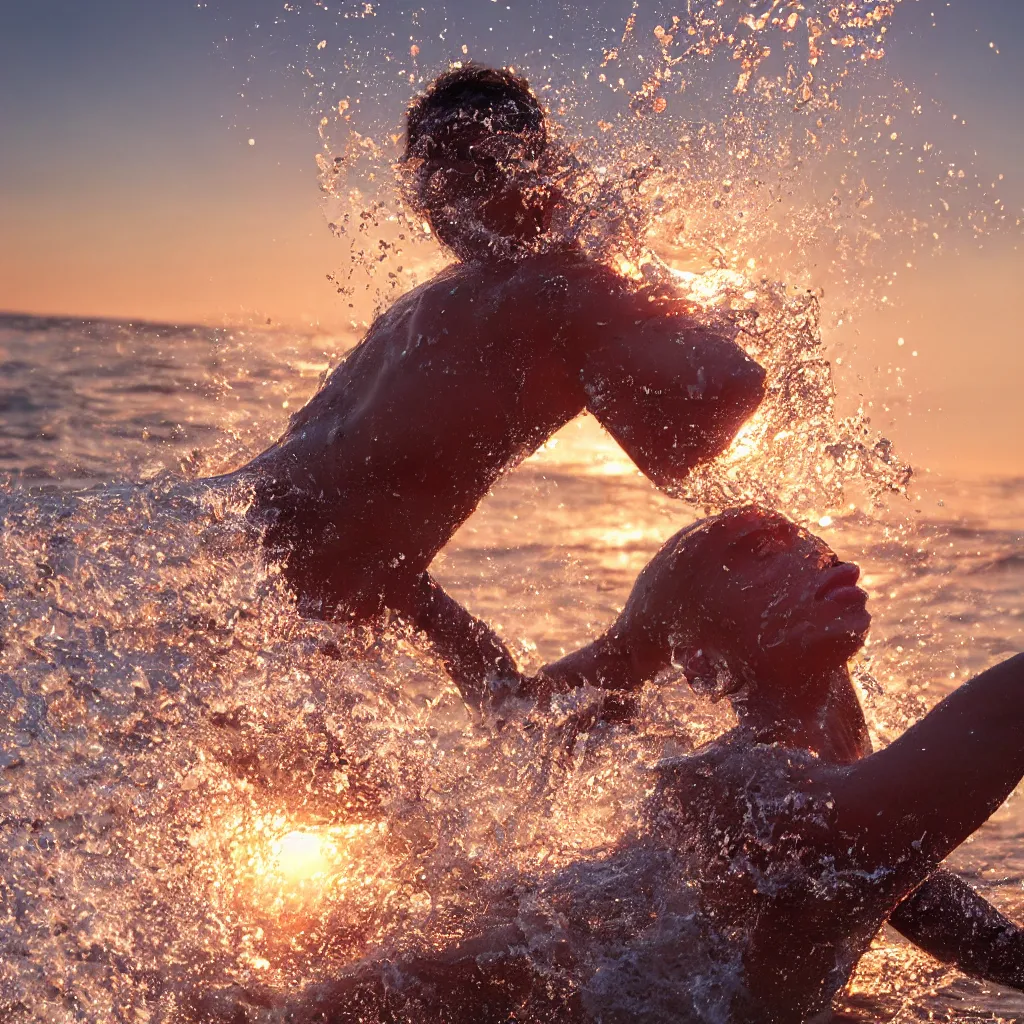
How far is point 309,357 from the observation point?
9.93m

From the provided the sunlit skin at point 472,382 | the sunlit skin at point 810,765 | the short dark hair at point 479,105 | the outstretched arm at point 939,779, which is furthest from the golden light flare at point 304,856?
the short dark hair at point 479,105

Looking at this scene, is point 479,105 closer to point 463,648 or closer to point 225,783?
point 463,648

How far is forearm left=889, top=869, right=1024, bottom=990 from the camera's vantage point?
2.29 m

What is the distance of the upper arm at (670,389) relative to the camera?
2248mm

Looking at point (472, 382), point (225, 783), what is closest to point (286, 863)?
point (225, 783)

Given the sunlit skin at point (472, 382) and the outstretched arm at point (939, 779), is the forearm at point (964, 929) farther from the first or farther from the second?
the sunlit skin at point (472, 382)

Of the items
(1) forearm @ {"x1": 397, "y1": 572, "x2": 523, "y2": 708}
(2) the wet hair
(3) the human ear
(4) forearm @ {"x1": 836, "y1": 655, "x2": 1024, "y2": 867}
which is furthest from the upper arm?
(1) forearm @ {"x1": 397, "y1": 572, "x2": 523, "y2": 708}

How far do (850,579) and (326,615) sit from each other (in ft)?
3.76

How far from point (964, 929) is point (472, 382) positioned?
1.44 m

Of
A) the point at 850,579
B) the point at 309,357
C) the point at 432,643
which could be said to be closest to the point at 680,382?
the point at 850,579

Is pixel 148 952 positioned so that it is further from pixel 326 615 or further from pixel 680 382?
pixel 680 382

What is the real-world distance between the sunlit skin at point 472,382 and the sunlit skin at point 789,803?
0.30 m

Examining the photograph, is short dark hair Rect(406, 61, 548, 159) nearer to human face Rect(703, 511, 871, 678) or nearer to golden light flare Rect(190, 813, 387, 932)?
human face Rect(703, 511, 871, 678)

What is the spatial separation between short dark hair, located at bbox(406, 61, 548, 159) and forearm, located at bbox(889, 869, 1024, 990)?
1.71 meters
